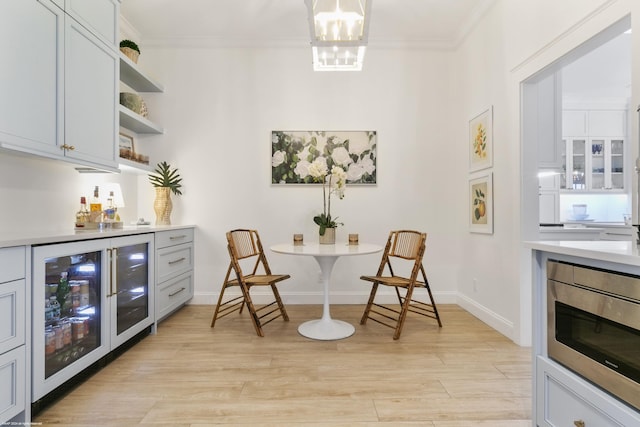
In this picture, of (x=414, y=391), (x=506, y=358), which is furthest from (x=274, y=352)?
(x=506, y=358)

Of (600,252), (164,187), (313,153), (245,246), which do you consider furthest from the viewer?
(313,153)

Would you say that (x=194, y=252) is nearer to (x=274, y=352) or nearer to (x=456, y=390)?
(x=274, y=352)

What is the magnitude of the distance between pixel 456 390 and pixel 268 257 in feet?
7.51

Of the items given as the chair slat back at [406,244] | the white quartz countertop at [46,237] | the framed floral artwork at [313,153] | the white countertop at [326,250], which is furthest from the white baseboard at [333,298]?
the white quartz countertop at [46,237]

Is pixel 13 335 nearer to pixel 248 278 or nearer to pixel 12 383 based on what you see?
pixel 12 383

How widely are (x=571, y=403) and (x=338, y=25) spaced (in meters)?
2.32

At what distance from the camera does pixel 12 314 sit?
4.66ft

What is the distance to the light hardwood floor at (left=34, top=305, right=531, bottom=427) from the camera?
1628mm

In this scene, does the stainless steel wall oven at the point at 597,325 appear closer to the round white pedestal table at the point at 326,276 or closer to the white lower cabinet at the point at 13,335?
the round white pedestal table at the point at 326,276

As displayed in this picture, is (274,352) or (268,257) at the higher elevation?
(268,257)

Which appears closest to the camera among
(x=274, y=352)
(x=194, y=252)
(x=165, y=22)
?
(x=274, y=352)

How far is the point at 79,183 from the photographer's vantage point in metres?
2.71

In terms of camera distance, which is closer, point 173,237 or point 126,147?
point 173,237

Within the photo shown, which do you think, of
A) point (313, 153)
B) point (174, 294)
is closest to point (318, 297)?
point (174, 294)
